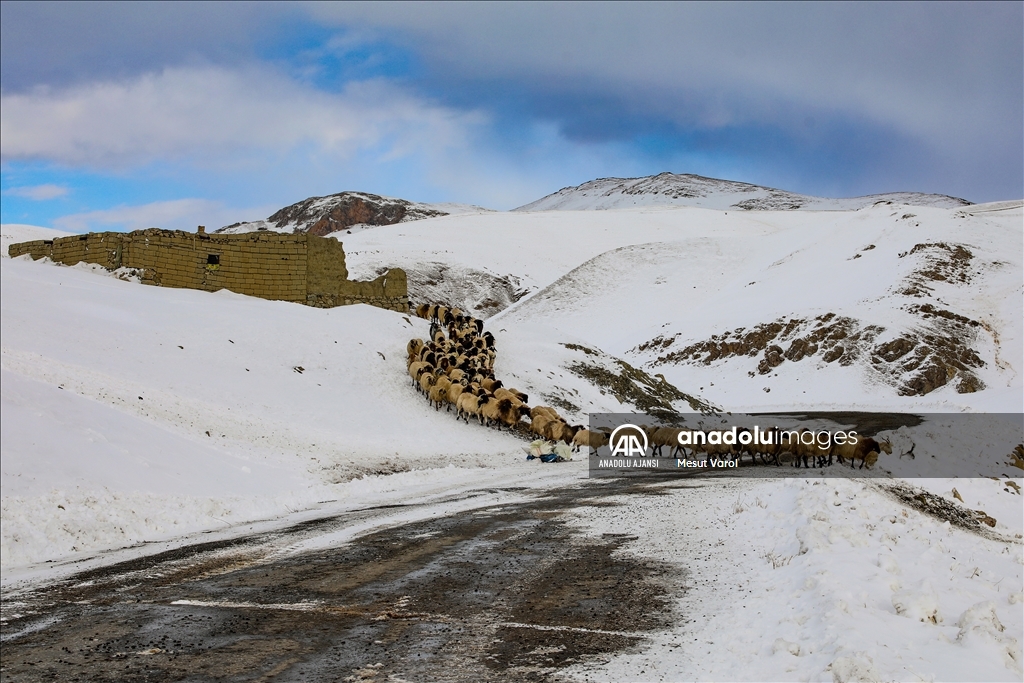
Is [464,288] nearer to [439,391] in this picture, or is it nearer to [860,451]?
[439,391]

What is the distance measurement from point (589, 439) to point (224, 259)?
1752 centimetres

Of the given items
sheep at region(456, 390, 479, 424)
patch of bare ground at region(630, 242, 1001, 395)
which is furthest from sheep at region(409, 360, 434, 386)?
patch of bare ground at region(630, 242, 1001, 395)

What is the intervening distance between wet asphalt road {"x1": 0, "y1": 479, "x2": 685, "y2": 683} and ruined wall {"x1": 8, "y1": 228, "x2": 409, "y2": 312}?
77.8 ft

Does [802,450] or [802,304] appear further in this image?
[802,304]

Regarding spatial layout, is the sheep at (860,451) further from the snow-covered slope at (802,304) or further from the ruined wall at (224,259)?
the ruined wall at (224,259)

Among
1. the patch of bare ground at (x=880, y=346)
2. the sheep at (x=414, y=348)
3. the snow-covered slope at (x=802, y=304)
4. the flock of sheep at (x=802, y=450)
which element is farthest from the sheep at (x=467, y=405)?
the patch of bare ground at (x=880, y=346)

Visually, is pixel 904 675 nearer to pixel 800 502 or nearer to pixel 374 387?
pixel 800 502

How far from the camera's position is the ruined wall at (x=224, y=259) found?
1314 inches

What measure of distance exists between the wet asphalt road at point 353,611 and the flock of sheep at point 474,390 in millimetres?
15288

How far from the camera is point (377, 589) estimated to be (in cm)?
948

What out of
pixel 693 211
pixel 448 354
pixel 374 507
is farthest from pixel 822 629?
pixel 693 211

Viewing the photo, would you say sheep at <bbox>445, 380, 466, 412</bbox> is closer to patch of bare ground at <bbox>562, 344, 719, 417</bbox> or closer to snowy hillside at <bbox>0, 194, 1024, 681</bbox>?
snowy hillside at <bbox>0, 194, 1024, 681</bbox>

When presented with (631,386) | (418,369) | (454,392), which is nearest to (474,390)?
(454,392)

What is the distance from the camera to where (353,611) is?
862 cm
